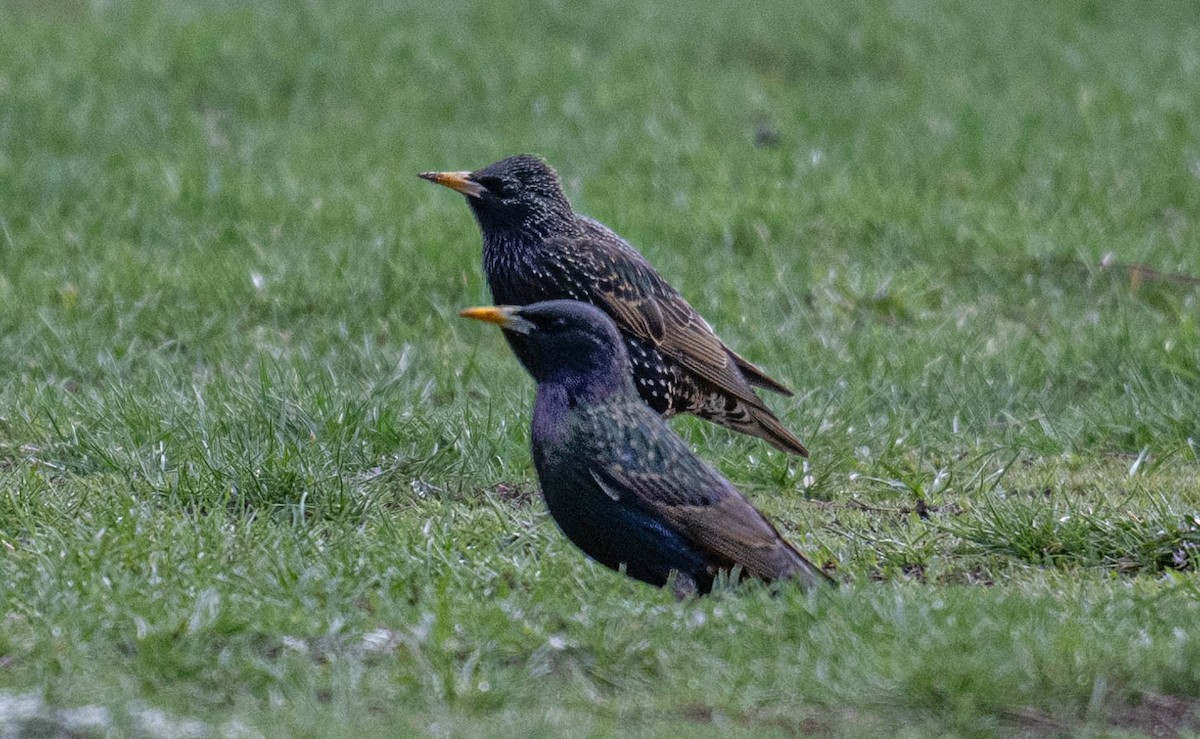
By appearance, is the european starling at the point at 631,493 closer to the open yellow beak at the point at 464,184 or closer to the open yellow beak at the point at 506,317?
the open yellow beak at the point at 506,317

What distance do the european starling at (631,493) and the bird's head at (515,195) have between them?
1581mm

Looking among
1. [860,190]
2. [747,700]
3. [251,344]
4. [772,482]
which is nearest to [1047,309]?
[860,190]

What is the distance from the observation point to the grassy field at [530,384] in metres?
4.24

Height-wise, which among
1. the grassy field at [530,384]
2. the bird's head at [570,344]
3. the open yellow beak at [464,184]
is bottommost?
the grassy field at [530,384]

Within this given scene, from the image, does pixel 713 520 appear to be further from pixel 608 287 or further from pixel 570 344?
pixel 608 287

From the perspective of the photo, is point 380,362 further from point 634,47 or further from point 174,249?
point 634,47

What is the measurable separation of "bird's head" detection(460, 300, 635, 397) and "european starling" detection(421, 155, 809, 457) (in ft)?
4.31

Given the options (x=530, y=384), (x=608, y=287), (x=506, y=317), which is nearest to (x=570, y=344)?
(x=506, y=317)

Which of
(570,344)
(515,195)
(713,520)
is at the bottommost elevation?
(713,520)

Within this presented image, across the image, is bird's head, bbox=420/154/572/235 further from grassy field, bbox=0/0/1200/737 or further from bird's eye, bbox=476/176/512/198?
grassy field, bbox=0/0/1200/737

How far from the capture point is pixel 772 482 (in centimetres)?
637

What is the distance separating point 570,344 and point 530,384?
226 centimetres

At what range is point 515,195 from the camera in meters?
6.72

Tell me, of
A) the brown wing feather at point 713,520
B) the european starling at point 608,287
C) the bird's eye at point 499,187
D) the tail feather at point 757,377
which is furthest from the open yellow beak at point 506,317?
the tail feather at point 757,377
